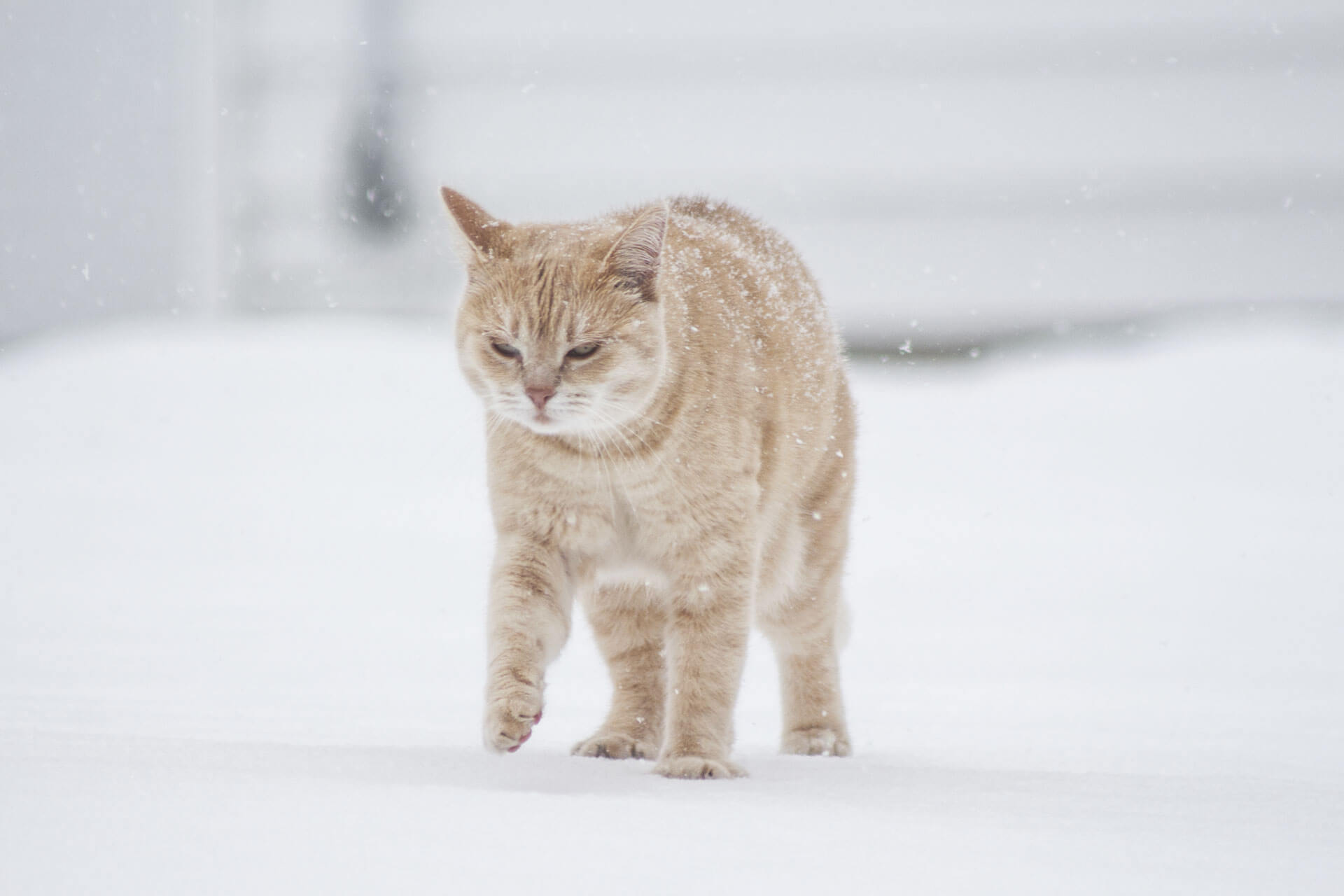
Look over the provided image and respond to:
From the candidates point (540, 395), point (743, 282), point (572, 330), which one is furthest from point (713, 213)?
point (540, 395)

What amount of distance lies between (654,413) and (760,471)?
295mm

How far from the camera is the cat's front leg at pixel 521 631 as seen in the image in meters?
2.23

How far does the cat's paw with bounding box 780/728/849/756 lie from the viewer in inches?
118

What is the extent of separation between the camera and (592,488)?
2482 millimetres

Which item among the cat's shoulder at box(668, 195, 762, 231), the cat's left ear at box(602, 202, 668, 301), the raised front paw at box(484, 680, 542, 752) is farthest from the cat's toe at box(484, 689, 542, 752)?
the cat's shoulder at box(668, 195, 762, 231)

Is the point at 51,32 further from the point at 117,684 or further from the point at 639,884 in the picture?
the point at 639,884

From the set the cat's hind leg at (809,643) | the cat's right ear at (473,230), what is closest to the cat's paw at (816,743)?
the cat's hind leg at (809,643)

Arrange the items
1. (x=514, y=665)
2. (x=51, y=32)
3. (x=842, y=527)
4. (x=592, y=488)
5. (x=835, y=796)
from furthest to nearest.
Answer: (x=51, y=32) → (x=842, y=527) → (x=592, y=488) → (x=514, y=665) → (x=835, y=796)

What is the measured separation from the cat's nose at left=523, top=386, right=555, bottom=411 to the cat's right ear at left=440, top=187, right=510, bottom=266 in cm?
34

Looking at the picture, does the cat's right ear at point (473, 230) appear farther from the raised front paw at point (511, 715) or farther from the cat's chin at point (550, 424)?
the raised front paw at point (511, 715)

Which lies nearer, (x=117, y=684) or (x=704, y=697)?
(x=704, y=697)

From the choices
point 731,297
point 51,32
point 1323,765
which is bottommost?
point 1323,765

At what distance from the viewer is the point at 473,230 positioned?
2582 millimetres

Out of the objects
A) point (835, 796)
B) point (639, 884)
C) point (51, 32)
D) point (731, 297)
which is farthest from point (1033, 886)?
point (51, 32)
